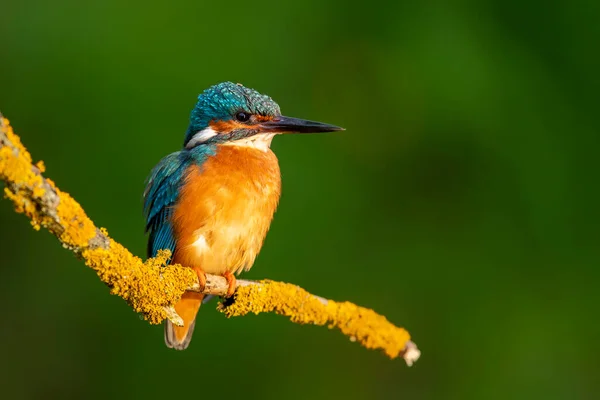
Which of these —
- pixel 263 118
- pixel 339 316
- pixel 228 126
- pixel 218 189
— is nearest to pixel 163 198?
pixel 218 189

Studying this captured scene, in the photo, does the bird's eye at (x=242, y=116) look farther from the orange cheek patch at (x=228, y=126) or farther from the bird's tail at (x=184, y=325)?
the bird's tail at (x=184, y=325)

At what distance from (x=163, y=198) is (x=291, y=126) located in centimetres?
54

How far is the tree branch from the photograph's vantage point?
1.69 meters

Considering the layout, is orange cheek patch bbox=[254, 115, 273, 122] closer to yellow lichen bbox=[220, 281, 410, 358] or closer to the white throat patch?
the white throat patch

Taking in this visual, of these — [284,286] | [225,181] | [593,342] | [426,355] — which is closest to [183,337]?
[225,181]

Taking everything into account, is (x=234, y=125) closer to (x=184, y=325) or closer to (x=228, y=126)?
(x=228, y=126)

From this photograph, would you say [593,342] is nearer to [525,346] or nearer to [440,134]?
[525,346]

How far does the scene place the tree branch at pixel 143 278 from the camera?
1.69 m

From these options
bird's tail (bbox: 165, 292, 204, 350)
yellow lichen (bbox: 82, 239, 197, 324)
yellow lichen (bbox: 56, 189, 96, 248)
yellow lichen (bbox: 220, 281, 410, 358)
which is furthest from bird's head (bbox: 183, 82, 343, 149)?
yellow lichen (bbox: 56, 189, 96, 248)

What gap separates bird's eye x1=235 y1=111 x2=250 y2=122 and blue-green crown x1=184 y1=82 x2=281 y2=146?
0.5 inches

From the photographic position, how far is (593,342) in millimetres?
4105

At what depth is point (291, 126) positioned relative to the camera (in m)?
3.10

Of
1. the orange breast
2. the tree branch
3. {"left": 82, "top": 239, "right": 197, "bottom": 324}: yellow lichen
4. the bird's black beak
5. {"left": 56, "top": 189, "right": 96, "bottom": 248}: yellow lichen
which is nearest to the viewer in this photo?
the tree branch

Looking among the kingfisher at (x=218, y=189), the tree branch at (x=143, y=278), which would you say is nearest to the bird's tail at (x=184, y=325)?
the kingfisher at (x=218, y=189)
